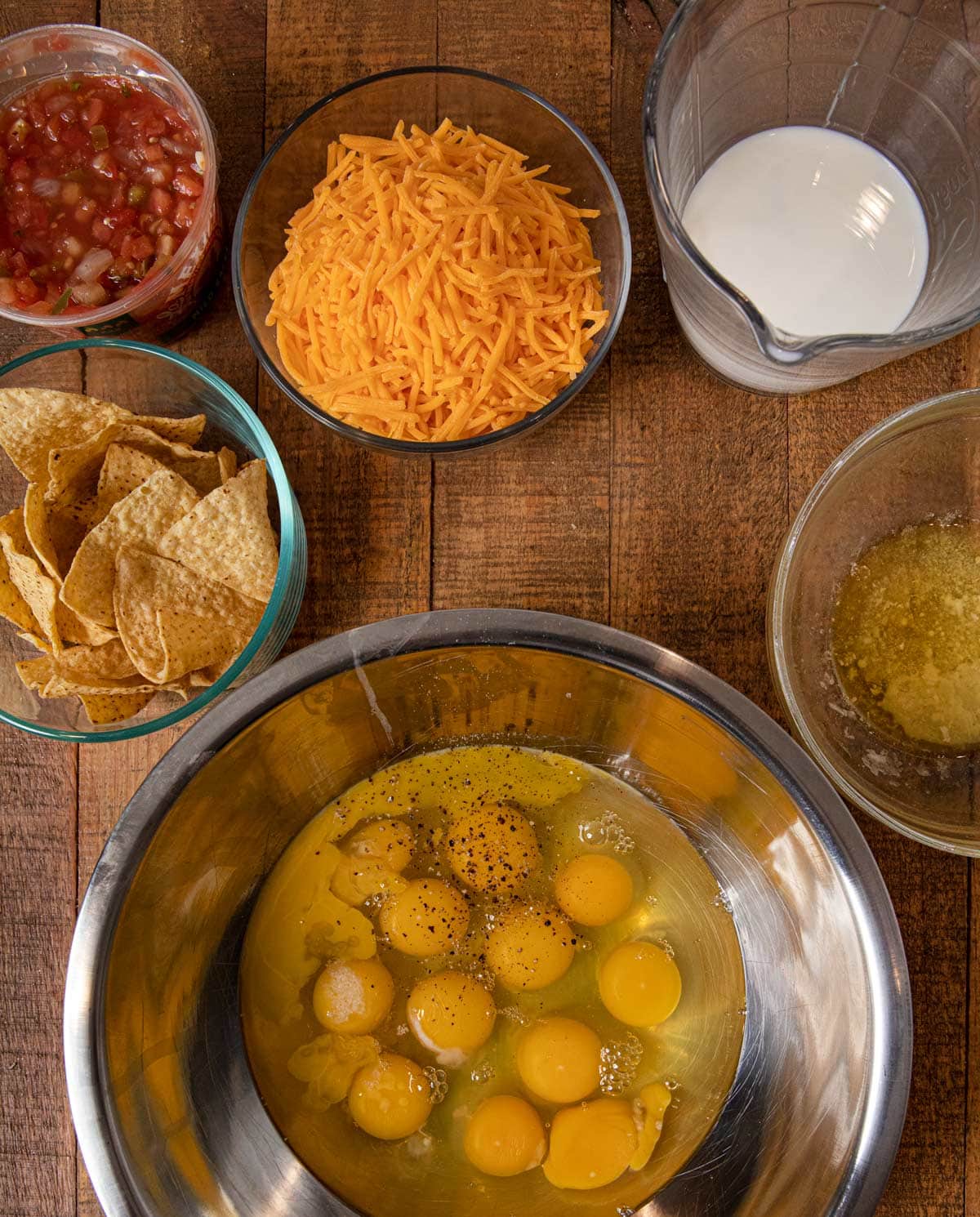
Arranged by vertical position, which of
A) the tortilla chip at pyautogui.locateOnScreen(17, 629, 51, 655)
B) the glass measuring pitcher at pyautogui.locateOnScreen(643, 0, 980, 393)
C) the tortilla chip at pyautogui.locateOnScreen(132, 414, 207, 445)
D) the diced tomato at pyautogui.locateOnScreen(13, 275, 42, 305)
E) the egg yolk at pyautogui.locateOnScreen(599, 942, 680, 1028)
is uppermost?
the glass measuring pitcher at pyautogui.locateOnScreen(643, 0, 980, 393)

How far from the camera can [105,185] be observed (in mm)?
1420

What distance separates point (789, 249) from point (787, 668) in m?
0.58

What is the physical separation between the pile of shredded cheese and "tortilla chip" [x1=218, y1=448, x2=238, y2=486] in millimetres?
159

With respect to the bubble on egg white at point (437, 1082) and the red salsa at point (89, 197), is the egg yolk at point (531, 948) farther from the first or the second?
the red salsa at point (89, 197)

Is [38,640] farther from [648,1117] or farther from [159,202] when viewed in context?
[648,1117]

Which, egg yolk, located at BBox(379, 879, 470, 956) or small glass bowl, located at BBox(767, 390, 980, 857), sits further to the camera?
egg yolk, located at BBox(379, 879, 470, 956)

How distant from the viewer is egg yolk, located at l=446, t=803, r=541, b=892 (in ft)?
5.03

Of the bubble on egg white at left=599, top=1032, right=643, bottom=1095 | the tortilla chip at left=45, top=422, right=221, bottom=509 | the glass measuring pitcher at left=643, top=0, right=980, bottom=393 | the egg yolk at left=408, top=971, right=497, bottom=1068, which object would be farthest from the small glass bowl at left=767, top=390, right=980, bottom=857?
the tortilla chip at left=45, top=422, right=221, bottom=509

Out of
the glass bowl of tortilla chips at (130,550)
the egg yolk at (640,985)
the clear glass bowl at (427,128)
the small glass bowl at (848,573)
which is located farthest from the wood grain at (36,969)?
the small glass bowl at (848,573)

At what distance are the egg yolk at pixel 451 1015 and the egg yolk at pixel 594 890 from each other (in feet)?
0.62

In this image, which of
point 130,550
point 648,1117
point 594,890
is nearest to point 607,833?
point 594,890

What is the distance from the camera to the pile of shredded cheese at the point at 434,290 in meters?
1.31

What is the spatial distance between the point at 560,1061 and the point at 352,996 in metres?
0.32

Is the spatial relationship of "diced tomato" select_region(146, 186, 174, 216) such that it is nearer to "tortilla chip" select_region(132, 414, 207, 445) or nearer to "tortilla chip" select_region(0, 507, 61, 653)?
"tortilla chip" select_region(132, 414, 207, 445)
